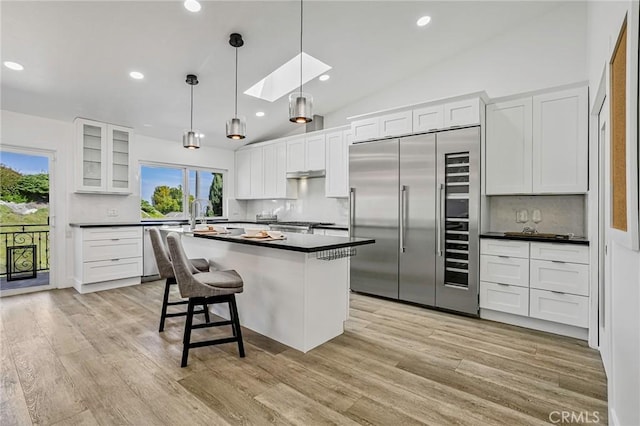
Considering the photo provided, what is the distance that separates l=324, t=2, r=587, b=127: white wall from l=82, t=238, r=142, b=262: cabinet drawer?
15.6 feet

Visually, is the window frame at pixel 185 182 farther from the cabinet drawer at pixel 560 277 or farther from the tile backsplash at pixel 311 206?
the cabinet drawer at pixel 560 277

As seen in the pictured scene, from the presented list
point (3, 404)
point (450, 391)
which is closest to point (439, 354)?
point (450, 391)

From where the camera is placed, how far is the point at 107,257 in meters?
4.67

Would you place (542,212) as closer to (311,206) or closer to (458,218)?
(458,218)

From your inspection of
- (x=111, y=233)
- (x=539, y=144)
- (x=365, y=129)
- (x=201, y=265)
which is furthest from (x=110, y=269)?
(x=539, y=144)

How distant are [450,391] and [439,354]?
0.54 m

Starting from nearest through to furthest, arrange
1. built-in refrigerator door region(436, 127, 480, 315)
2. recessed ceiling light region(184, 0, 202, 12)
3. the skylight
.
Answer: recessed ceiling light region(184, 0, 202, 12) → built-in refrigerator door region(436, 127, 480, 315) → the skylight

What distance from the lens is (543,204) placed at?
12.0 ft

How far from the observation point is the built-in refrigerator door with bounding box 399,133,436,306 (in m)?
3.76

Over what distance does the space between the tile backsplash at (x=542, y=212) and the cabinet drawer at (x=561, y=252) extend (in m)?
0.65

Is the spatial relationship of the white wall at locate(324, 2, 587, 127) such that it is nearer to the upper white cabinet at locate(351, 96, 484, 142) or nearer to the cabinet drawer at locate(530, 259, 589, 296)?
the upper white cabinet at locate(351, 96, 484, 142)

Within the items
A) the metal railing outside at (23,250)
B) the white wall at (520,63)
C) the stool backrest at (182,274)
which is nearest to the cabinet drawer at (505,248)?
the white wall at (520,63)

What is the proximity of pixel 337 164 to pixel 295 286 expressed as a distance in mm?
2908

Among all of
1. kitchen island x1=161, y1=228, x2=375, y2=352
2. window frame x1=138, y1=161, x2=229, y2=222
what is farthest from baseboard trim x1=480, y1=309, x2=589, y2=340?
window frame x1=138, y1=161, x2=229, y2=222
